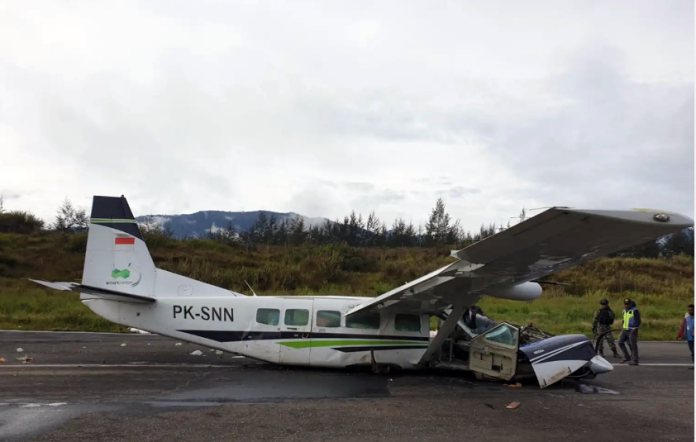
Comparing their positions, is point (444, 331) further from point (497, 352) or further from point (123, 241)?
point (123, 241)

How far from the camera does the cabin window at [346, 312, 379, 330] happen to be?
11.1 m

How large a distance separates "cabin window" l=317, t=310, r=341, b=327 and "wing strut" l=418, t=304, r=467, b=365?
192cm

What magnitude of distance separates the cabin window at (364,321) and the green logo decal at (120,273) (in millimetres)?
4889

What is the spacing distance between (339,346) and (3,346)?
31.5 ft

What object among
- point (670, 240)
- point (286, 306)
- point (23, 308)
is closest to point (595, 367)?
point (286, 306)

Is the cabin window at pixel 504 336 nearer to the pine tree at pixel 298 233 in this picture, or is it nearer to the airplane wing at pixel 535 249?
the airplane wing at pixel 535 249

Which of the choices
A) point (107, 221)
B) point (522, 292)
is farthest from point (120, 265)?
point (522, 292)

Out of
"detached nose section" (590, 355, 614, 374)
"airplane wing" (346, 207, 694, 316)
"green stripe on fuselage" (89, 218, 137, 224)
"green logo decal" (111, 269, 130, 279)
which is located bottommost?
"detached nose section" (590, 355, 614, 374)

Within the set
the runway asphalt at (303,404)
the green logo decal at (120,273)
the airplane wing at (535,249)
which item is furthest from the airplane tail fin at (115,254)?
the airplane wing at (535,249)

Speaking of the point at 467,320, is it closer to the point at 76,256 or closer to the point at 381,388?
the point at 381,388

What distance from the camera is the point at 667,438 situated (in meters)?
7.28

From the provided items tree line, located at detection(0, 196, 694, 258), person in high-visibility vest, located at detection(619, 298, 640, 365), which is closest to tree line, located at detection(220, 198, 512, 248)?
tree line, located at detection(0, 196, 694, 258)

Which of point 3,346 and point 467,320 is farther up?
point 467,320

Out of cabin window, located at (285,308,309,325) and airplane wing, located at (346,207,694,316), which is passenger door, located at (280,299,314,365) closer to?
cabin window, located at (285,308,309,325)
